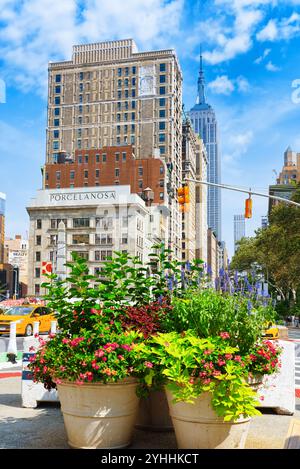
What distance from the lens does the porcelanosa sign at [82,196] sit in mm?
96375

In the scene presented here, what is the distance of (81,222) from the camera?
95312mm

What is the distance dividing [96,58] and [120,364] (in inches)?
5470

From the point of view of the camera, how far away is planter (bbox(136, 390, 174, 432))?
7.01 meters

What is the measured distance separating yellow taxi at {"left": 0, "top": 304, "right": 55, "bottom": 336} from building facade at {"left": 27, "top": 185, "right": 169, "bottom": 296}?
199 feet

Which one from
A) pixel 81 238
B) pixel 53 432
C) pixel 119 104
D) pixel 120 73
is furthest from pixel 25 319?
pixel 120 73

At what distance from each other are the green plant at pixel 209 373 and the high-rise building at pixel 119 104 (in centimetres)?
11585

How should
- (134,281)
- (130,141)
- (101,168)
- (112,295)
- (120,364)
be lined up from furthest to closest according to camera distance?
1. (130,141)
2. (101,168)
3. (134,281)
4. (112,295)
5. (120,364)

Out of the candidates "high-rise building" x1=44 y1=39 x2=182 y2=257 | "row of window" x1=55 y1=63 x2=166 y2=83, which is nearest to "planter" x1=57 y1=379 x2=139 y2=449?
"high-rise building" x1=44 y1=39 x2=182 y2=257

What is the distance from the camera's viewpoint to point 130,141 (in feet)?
417

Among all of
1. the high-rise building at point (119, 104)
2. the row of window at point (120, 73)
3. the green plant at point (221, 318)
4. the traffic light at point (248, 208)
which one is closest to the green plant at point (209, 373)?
the green plant at point (221, 318)

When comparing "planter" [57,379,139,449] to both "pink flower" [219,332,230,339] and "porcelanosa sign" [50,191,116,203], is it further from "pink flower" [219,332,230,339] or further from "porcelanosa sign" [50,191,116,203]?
"porcelanosa sign" [50,191,116,203]

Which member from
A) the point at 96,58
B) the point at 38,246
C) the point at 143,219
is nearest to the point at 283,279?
the point at 143,219

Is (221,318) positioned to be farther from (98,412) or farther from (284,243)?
(284,243)
